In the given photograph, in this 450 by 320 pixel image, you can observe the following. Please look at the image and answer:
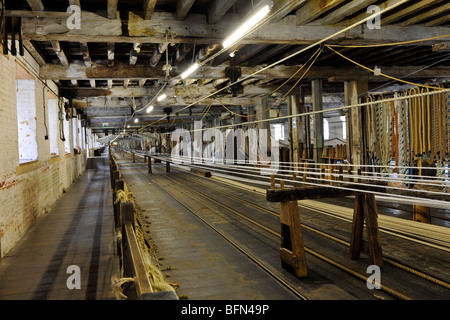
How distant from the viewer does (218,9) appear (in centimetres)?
583

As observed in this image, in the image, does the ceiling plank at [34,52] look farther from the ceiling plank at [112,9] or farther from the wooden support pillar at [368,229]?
the wooden support pillar at [368,229]

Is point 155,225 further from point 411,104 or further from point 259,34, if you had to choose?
point 411,104

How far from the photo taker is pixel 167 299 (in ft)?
5.17

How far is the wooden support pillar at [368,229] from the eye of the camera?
14.4ft

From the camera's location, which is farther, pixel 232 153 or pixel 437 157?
pixel 232 153

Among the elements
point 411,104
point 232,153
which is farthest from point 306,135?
point 232,153

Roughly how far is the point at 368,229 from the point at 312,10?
12.3 feet

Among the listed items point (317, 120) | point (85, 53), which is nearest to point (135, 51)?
point (85, 53)

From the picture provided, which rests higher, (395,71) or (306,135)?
(395,71)

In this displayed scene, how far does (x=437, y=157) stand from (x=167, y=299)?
24.3ft

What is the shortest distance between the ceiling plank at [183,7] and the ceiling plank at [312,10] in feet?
6.63

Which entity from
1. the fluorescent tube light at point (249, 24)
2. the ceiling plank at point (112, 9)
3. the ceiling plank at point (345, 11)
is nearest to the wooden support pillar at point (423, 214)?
the ceiling plank at point (345, 11)

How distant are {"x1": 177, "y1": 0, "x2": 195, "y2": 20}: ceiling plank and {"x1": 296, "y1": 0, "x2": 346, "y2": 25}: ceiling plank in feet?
6.63

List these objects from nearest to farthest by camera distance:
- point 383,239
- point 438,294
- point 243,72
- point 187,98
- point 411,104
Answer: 1. point 438,294
2. point 383,239
3. point 411,104
4. point 243,72
5. point 187,98
